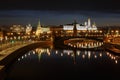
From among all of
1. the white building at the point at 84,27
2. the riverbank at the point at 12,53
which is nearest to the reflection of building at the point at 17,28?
the white building at the point at 84,27

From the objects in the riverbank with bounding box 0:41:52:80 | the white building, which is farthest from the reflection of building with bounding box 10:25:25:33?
the riverbank with bounding box 0:41:52:80

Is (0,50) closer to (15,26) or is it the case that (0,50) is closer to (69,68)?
(69,68)

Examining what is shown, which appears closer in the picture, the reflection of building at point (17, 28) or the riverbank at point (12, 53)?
the riverbank at point (12, 53)

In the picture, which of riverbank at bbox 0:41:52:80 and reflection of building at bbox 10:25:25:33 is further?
reflection of building at bbox 10:25:25:33

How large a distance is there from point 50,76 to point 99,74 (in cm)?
438

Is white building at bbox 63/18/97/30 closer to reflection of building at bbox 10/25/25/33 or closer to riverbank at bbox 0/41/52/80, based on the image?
reflection of building at bbox 10/25/25/33

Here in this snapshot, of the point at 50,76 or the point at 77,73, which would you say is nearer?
the point at 50,76

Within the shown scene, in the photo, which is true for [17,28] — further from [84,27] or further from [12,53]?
[12,53]

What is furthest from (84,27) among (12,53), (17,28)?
(12,53)

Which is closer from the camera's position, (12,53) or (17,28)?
(12,53)

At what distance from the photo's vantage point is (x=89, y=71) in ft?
93.1

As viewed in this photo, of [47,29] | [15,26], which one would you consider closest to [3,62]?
[47,29]

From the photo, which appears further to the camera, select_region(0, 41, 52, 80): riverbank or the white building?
the white building

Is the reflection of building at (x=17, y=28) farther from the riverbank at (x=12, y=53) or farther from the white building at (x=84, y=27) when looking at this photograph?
the riverbank at (x=12, y=53)
